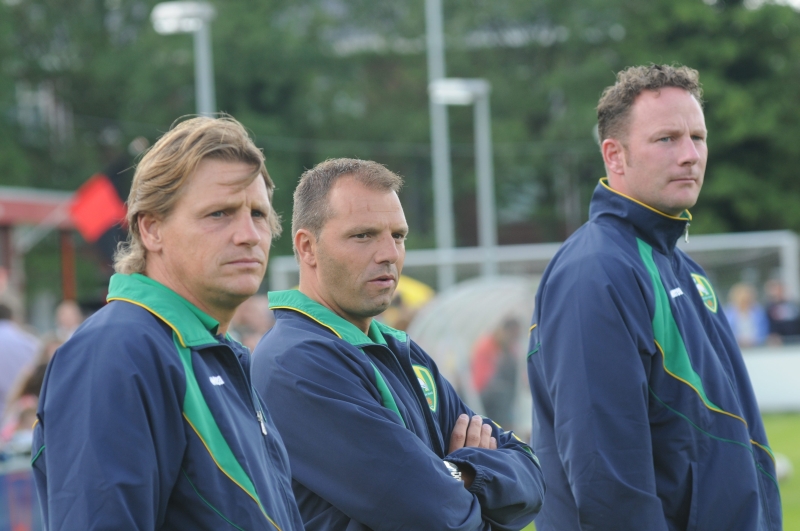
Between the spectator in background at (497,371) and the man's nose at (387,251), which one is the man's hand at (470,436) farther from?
the spectator in background at (497,371)

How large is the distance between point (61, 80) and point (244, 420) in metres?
37.5

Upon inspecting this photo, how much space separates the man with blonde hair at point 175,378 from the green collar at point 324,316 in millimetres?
490

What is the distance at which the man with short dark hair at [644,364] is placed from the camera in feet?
11.3

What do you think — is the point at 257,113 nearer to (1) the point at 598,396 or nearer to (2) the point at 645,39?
(2) the point at 645,39

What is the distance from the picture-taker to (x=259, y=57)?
3650 centimetres

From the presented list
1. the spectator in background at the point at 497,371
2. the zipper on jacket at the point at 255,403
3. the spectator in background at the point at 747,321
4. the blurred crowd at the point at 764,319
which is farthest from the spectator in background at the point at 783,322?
the zipper on jacket at the point at 255,403

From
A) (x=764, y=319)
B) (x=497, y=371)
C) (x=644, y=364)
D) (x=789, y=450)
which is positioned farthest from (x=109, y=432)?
(x=764, y=319)

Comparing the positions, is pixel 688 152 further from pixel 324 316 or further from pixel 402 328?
pixel 402 328

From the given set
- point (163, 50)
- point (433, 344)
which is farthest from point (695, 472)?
point (163, 50)

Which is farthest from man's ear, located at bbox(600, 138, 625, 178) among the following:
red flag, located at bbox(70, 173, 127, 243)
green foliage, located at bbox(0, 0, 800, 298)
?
green foliage, located at bbox(0, 0, 800, 298)

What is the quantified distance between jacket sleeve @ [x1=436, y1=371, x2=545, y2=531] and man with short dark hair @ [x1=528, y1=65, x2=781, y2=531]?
20cm

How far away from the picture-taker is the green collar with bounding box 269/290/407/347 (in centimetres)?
328

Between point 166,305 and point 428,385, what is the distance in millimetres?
1216

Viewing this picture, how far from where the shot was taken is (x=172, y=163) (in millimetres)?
2586
